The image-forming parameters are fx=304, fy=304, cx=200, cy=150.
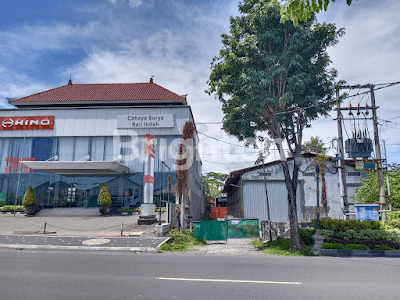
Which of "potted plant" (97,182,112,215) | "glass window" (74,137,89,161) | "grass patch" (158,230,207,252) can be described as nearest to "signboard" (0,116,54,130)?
"glass window" (74,137,89,161)

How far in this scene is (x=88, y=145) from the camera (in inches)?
1379

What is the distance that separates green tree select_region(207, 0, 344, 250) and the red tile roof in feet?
71.4

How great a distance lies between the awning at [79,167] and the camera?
29781 millimetres

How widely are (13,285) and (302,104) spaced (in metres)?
12.9

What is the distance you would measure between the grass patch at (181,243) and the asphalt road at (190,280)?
4729 millimetres

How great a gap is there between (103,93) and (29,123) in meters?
9.43

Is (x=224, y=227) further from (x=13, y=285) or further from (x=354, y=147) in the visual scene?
(x=13, y=285)

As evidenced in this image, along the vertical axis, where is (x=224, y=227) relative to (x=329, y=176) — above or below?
below

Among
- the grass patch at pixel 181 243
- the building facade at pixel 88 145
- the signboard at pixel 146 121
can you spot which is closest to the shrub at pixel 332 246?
the grass patch at pixel 181 243

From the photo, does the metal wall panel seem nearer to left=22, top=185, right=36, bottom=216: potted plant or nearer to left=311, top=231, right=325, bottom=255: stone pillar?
left=311, top=231, right=325, bottom=255: stone pillar

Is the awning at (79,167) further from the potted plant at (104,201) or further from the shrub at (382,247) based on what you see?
the shrub at (382,247)

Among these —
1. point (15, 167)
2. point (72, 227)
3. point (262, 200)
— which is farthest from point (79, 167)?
point (262, 200)

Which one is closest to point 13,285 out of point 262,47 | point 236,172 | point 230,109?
point 230,109

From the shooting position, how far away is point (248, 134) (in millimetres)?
16047
